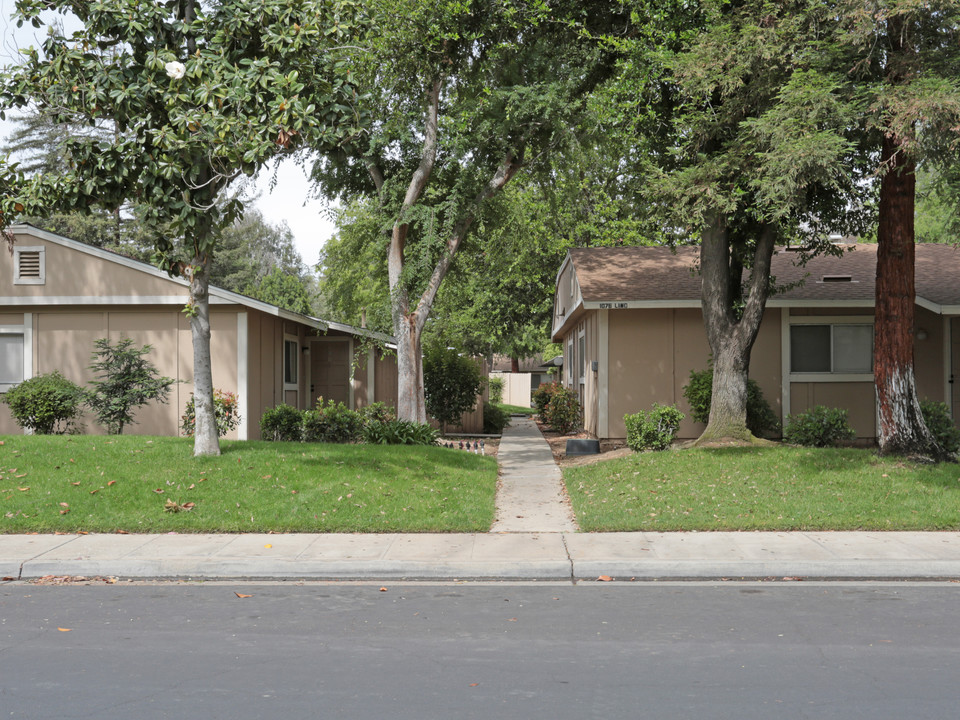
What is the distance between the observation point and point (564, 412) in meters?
23.5

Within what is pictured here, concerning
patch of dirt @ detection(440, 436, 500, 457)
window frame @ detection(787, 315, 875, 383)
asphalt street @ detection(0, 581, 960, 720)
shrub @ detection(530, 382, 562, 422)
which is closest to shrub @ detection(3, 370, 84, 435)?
patch of dirt @ detection(440, 436, 500, 457)

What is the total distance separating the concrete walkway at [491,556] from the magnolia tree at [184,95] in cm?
441

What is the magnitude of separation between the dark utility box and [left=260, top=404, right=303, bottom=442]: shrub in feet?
18.3

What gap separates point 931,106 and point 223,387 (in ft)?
44.1

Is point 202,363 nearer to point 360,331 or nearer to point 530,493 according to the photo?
point 530,493

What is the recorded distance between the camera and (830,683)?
16.6 ft

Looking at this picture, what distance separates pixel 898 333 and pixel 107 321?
14.9m

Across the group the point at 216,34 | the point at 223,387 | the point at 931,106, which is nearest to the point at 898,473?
the point at 931,106

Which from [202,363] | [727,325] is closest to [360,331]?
[202,363]

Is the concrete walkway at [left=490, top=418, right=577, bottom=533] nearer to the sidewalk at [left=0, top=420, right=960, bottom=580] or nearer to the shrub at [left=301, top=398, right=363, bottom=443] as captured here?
the sidewalk at [left=0, top=420, right=960, bottom=580]

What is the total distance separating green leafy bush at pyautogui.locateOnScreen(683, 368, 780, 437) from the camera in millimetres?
16750

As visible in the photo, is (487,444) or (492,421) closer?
(487,444)

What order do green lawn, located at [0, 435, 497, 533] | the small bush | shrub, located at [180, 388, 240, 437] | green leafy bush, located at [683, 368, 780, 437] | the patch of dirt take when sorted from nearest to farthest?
green lawn, located at [0, 435, 497, 533], shrub, located at [180, 388, 240, 437], green leafy bush, located at [683, 368, 780, 437], the small bush, the patch of dirt

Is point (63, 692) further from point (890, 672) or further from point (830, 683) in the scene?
point (890, 672)
